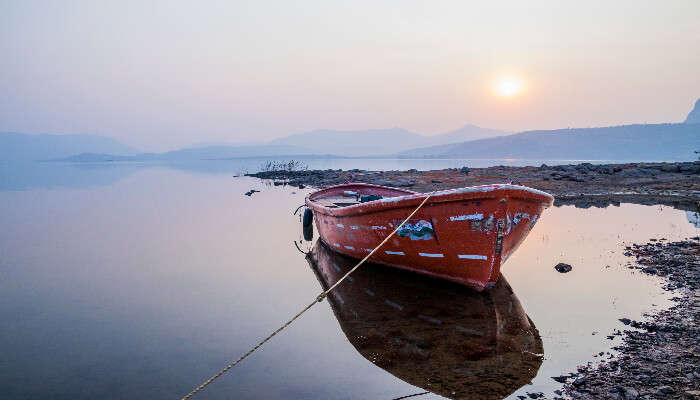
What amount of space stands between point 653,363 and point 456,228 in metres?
3.50

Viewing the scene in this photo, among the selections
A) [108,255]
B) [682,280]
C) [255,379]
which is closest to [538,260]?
[682,280]

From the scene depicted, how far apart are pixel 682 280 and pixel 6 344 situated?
11.7 meters

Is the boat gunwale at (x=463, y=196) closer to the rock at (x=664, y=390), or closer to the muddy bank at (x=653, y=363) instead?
the muddy bank at (x=653, y=363)

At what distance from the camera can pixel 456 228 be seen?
793cm

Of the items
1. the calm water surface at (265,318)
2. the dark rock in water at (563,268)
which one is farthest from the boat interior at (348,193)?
the dark rock in water at (563,268)

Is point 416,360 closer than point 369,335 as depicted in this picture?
Yes

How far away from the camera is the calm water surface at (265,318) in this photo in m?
5.48

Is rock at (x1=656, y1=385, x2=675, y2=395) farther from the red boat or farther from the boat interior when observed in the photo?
the boat interior

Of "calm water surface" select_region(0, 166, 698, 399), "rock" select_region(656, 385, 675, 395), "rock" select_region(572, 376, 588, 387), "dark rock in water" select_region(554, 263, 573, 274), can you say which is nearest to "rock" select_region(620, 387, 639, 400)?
"rock" select_region(656, 385, 675, 395)

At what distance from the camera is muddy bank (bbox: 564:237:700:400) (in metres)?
4.60

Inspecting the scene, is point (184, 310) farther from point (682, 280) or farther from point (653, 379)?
point (682, 280)

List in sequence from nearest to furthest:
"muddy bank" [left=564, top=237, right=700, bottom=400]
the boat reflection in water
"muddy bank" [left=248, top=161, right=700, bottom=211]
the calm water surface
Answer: "muddy bank" [left=564, top=237, right=700, bottom=400] → the boat reflection in water → the calm water surface → "muddy bank" [left=248, top=161, right=700, bottom=211]

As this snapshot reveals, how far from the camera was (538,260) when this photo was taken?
11.0 meters

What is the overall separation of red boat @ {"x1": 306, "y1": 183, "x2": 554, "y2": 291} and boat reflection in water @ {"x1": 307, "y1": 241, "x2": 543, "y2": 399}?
467mm
